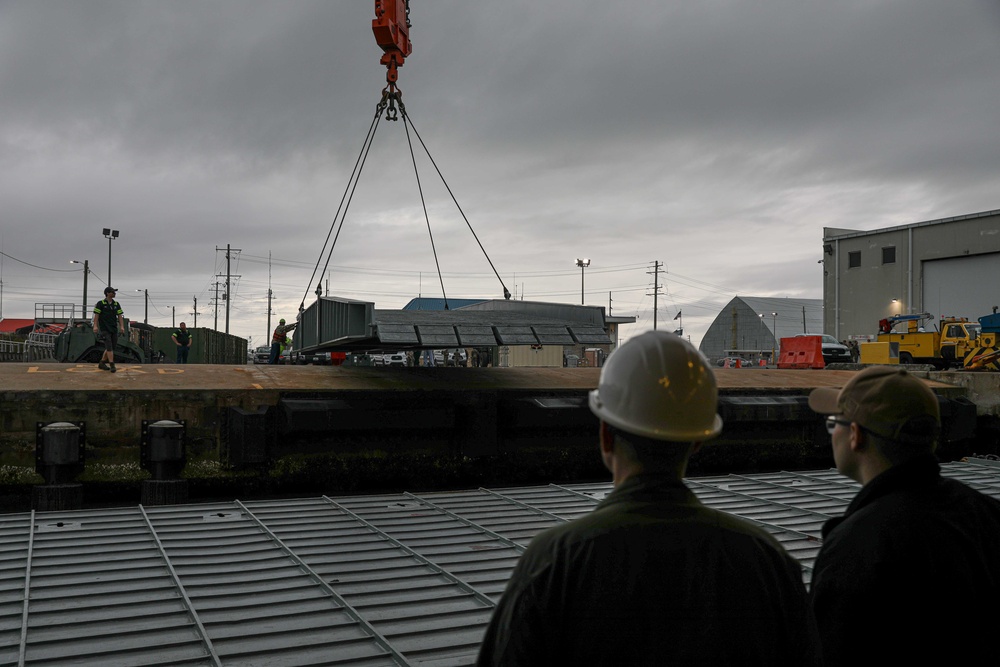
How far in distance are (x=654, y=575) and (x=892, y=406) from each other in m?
1.28

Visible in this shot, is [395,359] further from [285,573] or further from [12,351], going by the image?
[285,573]

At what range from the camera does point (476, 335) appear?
10.4 m

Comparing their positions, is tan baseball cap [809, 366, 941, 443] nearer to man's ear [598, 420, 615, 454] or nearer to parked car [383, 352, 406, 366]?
man's ear [598, 420, 615, 454]

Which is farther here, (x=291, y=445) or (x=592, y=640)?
(x=291, y=445)

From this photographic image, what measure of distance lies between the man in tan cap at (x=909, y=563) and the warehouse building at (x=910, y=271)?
4272 centimetres

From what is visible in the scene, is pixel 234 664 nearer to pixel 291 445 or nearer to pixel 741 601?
pixel 741 601

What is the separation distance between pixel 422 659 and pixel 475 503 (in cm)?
451

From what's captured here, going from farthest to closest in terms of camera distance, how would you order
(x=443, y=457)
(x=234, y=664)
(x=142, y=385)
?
(x=443, y=457) → (x=142, y=385) → (x=234, y=664)

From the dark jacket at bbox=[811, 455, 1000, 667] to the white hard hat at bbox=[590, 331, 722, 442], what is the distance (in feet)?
2.86

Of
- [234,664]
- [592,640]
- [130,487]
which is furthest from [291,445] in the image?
[592,640]

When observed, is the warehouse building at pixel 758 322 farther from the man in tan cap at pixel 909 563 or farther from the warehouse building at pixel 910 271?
the man in tan cap at pixel 909 563

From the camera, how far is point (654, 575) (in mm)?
1598

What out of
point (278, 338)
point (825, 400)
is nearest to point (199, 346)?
point (278, 338)

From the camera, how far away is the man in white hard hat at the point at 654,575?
158 cm
